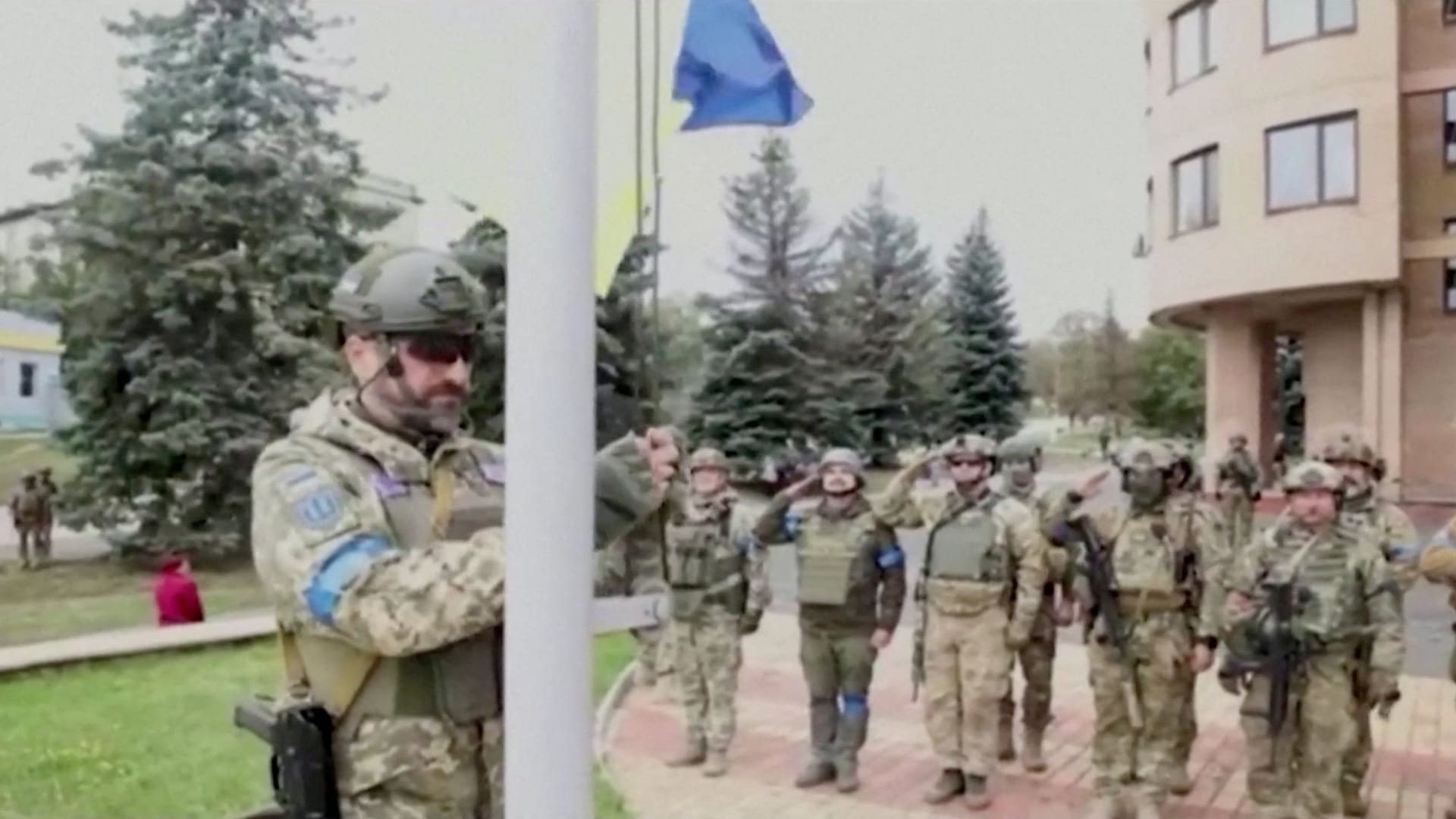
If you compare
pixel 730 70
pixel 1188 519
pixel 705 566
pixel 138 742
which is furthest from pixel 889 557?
pixel 730 70

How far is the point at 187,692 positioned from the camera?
20.0 ft

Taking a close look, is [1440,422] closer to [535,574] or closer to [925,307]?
[925,307]

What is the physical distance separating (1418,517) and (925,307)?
4802 millimetres

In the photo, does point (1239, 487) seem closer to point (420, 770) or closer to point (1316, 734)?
point (1316, 734)

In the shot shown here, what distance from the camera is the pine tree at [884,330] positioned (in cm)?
1070

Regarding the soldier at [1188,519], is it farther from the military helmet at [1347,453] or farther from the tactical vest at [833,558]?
the tactical vest at [833,558]

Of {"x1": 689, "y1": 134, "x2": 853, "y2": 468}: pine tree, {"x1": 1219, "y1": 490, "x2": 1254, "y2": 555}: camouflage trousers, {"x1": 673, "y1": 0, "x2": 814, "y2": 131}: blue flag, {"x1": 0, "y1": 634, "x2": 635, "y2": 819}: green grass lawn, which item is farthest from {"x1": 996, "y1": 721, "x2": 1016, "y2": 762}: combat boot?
{"x1": 689, "y1": 134, "x2": 853, "y2": 468}: pine tree

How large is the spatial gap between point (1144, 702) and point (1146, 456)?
2.80 feet

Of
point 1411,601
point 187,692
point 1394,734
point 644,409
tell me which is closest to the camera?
point 644,409

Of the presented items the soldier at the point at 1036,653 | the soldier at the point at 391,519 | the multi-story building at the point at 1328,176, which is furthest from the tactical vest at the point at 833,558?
the multi-story building at the point at 1328,176

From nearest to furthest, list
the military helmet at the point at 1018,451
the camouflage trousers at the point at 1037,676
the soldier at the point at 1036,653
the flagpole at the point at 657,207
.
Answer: the flagpole at the point at 657,207 < the soldier at the point at 1036,653 < the camouflage trousers at the point at 1037,676 < the military helmet at the point at 1018,451

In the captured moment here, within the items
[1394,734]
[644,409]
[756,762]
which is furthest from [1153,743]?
[644,409]

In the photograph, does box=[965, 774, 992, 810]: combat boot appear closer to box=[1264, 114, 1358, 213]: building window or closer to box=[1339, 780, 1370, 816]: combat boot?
box=[1339, 780, 1370, 816]: combat boot

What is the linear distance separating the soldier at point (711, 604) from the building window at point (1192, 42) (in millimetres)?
8422
